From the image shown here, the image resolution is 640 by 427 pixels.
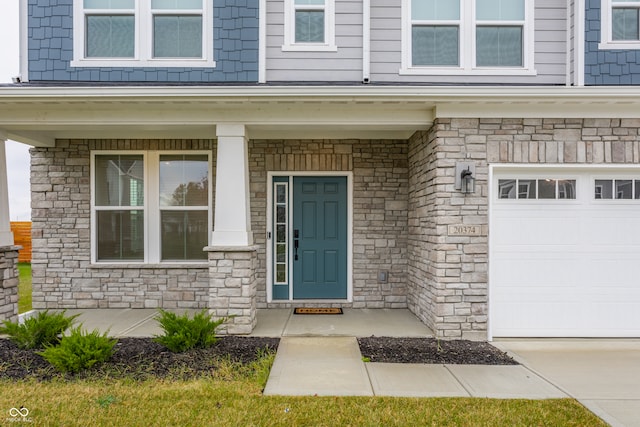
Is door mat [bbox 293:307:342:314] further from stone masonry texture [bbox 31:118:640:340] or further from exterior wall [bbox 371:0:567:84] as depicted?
exterior wall [bbox 371:0:567:84]

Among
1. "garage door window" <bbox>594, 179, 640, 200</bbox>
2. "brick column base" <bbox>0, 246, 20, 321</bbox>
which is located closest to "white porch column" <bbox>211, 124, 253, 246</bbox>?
"brick column base" <bbox>0, 246, 20, 321</bbox>

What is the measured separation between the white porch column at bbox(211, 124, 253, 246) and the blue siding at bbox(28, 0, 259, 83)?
Answer: 0.89 m

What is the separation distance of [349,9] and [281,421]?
16.9ft

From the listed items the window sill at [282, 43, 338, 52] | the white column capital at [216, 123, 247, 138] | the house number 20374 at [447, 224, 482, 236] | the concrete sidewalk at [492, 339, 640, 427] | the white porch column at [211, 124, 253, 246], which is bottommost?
the concrete sidewalk at [492, 339, 640, 427]

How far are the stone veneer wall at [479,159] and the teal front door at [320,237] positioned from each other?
200cm

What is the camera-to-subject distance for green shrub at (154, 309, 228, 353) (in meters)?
4.59

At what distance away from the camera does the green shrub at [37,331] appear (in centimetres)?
469

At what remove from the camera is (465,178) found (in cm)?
517

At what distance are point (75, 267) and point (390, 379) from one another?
18.0 feet

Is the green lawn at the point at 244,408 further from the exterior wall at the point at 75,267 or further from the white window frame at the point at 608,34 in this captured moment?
the white window frame at the point at 608,34

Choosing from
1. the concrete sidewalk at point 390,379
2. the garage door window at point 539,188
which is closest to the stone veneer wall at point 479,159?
the garage door window at point 539,188

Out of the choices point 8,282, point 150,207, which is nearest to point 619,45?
point 150,207

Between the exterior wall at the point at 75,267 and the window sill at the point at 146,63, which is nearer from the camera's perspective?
the window sill at the point at 146,63

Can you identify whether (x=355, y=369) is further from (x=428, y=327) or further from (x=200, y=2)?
(x=200, y=2)
